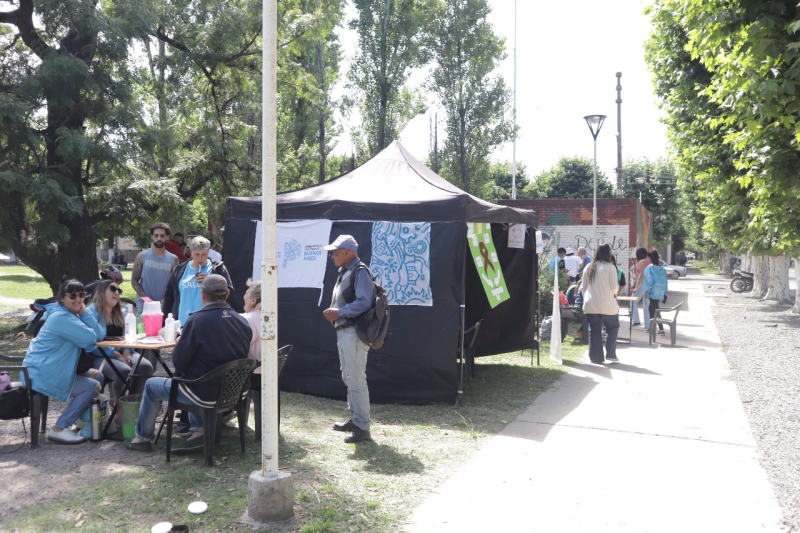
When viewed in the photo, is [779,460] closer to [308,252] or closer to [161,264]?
[308,252]

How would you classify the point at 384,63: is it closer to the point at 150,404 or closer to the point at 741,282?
the point at 741,282

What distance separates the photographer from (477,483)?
207 inches

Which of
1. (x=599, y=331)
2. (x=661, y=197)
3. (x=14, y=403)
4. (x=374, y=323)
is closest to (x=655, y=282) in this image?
(x=599, y=331)

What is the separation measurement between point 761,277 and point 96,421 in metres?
30.2

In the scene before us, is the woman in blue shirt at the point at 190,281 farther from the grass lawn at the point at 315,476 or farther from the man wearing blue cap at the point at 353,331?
the man wearing blue cap at the point at 353,331

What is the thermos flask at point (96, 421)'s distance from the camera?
→ 6.08 m

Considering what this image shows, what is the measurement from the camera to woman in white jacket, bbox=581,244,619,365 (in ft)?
35.1

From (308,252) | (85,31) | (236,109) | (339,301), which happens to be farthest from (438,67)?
(339,301)

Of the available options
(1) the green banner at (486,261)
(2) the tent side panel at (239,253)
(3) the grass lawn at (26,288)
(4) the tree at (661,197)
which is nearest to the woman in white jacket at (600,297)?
(1) the green banner at (486,261)

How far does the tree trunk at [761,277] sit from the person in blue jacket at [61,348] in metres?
29.4

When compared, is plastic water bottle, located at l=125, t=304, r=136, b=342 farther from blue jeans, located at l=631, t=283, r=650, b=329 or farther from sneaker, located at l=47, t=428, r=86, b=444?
blue jeans, located at l=631, t=283, r=650, b=329

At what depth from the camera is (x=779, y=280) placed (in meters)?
26.4

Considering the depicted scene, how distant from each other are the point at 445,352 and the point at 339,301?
1.86 m

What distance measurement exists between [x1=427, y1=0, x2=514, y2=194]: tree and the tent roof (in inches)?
882
